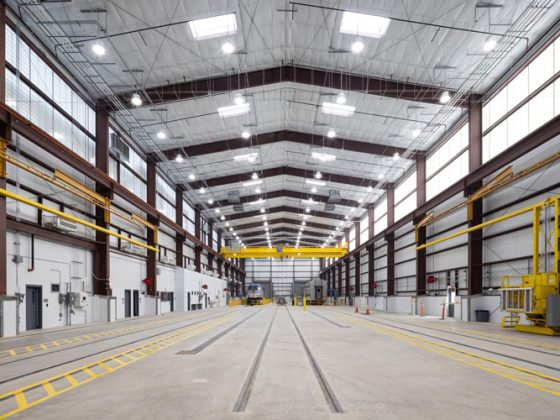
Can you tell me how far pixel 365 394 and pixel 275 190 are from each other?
37.0m

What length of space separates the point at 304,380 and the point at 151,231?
24580 mm

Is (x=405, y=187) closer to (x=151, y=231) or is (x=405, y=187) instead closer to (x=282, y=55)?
(x=282, y=55)

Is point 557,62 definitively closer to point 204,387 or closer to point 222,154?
point 204,387

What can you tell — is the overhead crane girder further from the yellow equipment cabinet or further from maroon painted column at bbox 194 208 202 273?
the yellow equipment cabinet

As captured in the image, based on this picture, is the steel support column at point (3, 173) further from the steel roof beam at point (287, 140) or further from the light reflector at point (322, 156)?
the light reflector at point (322, 156)

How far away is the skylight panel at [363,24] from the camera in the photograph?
671 inches

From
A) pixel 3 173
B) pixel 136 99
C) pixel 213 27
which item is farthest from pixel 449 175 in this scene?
pixel 3 173

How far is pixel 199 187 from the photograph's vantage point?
37.3 meters

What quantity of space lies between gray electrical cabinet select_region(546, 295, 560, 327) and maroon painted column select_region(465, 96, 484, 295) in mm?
7333

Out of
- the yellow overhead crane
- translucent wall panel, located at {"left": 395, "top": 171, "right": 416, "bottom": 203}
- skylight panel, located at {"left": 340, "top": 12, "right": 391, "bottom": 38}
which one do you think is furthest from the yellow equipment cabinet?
the yellow overhead crane

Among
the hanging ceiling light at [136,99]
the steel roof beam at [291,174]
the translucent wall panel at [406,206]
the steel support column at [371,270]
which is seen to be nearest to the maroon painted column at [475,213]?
the translucent wall panel at [406,206]

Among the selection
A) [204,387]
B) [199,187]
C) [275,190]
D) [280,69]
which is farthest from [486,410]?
[275,190]

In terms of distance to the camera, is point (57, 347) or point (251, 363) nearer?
point (251, 363)

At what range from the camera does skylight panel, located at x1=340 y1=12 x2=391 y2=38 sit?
17047 mm
